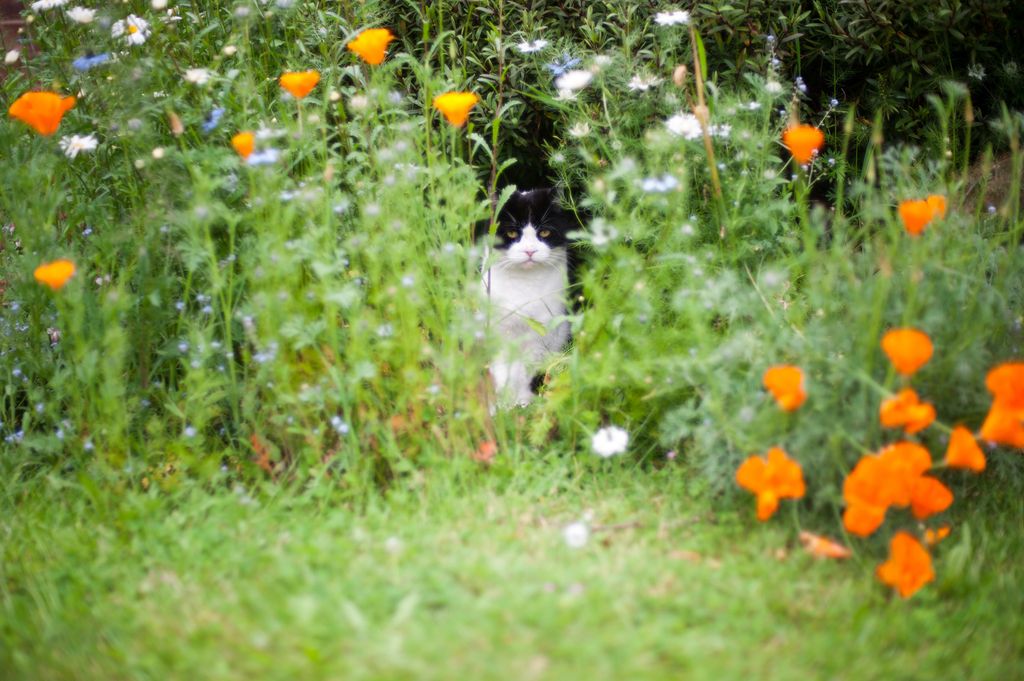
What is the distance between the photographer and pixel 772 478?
1.89 m

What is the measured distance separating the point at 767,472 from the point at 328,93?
67.6 inches

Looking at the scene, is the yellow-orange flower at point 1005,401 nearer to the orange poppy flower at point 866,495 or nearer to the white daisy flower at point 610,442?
the orange poppy flower at point 866,495

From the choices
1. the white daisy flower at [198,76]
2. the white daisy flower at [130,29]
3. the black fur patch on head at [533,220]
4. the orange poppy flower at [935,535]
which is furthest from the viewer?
the black fur patch on head at [533,220]

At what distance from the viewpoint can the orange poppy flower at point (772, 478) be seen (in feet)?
6.12

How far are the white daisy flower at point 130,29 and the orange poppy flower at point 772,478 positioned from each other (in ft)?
6.89

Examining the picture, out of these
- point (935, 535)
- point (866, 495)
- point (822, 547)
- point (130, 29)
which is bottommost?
point (935, 535)

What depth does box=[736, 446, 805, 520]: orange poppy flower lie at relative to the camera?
187 cm

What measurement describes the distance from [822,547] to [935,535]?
35 cm

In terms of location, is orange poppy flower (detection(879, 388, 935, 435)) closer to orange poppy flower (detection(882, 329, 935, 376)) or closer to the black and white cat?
orange poppy flower (detection(882, 329, 935, 376))

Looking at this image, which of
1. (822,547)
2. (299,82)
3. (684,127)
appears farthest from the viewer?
(684,127)

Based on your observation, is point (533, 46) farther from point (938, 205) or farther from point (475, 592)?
point (475, 592)

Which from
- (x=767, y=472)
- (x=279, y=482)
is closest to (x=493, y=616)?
(x=767, y=472)

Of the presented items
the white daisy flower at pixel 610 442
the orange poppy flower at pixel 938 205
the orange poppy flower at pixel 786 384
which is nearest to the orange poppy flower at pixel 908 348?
the orange poppy flower at pixel 786 384

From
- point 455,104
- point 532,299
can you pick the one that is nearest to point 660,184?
point 455,104
